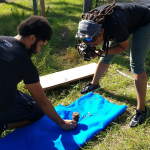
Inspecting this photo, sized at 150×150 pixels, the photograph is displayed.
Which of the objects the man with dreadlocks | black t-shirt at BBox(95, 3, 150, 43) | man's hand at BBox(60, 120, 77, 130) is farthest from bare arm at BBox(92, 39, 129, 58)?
man's hand at BBox(60, 120, 77, 130)

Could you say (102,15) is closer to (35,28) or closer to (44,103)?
(35,28)

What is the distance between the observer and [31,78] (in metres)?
1.78

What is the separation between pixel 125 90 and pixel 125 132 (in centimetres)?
103

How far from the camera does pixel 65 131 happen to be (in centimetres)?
228

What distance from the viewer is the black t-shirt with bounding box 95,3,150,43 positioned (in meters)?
1.93

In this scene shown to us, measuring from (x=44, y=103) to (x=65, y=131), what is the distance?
1.84ft

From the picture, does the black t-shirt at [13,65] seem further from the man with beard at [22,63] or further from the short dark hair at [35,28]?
the short dark hair at [35,28]

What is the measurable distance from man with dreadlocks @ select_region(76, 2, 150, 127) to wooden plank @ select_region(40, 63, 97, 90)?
46.8 inches

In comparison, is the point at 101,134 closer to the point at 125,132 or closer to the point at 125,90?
the point at 125,132

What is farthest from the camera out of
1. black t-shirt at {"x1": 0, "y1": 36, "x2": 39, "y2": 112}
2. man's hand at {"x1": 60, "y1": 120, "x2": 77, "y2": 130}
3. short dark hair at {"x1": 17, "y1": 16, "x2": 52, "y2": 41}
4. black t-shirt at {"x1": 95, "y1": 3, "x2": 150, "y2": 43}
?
man's hand at {"x1": 60, "y1": 120, "x2": 77, "y2": 130}

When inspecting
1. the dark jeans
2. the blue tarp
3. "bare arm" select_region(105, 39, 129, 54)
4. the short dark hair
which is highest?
the short dark hair

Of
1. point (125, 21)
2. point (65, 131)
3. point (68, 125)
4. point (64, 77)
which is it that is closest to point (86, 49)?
point (125, 21)

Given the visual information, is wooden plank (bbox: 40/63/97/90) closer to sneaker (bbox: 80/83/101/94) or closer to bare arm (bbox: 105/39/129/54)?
sneaker (bbox: 80/83/101/94)

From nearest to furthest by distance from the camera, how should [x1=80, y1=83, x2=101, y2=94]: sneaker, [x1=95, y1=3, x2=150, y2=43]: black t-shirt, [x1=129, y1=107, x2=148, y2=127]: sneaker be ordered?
1. [x1=95, y1=3, x2=150, y2=43]: black t-shirt
2. [x1=129, y1=107, x2=148, y2=127]: sneaker
3. [x1=80, y1=83, x2=101, y2=94]: sneaker
